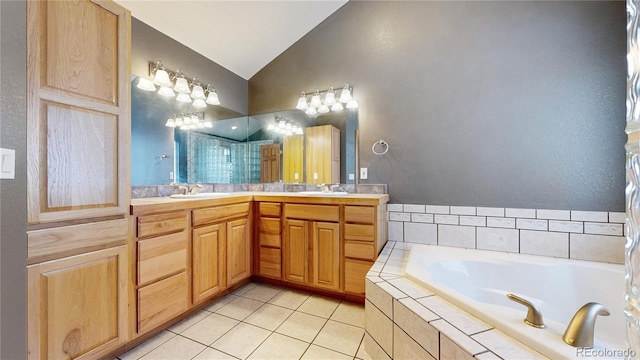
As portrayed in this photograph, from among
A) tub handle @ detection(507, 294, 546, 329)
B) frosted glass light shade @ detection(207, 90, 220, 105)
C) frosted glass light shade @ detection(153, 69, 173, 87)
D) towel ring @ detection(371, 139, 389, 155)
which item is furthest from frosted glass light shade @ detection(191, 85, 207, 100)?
tub handle @ detection(507, 294, 546, 329)

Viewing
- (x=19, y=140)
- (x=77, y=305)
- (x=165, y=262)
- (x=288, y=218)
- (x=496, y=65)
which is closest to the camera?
(x=19, y=140)

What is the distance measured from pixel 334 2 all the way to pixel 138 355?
3.13 meters

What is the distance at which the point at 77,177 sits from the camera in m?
1.13

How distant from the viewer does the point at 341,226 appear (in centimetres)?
193

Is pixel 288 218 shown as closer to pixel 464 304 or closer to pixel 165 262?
pixel 165 262

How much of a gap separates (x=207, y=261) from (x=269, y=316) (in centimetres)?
61

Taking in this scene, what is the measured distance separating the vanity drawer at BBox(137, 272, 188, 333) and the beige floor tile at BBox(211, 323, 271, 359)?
1.13ft

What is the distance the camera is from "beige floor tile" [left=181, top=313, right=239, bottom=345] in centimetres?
150

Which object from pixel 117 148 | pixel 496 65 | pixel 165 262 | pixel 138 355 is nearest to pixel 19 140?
pixel 117 148

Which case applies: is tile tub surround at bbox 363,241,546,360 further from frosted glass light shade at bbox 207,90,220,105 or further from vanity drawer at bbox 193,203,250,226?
frosted glass light shade at bbox 207,90,220,105

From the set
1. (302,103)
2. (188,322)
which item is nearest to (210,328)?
(188,322)

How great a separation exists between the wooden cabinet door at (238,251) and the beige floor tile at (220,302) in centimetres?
14

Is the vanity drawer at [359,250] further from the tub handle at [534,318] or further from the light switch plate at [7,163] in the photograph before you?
the light switch plate at [7,163]

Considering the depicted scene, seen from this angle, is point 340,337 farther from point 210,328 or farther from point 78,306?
point 78,306
